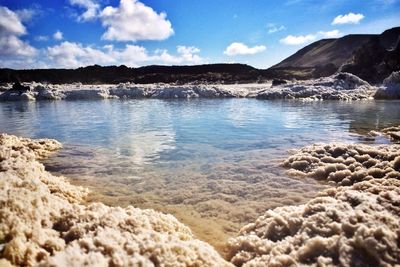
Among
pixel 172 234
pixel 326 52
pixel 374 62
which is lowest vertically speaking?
pixel 172 234

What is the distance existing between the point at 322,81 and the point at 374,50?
9.00 metres

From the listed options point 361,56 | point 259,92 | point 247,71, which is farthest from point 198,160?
point 247,71

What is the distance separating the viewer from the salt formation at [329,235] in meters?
3.03

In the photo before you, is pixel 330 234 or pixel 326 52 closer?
pixel 330 234

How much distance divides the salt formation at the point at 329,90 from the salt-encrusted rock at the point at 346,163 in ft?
68.1

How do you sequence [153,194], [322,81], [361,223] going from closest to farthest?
[361,223] → [153,194] → [322,81]

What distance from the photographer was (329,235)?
3.39 metres

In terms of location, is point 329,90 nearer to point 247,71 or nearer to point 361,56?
point 361,56

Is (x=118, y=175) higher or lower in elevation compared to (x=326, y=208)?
lower

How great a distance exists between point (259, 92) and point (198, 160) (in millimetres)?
24652

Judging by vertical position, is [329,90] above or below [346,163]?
above

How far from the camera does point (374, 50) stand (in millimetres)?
35812

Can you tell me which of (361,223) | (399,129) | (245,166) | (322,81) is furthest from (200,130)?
(322,81)

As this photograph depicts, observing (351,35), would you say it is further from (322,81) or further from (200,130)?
(200,130)
